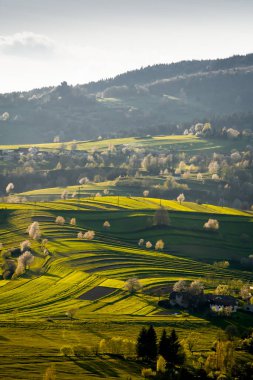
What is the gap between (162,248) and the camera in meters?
150

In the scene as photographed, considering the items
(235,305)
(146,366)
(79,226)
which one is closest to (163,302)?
(235,305)

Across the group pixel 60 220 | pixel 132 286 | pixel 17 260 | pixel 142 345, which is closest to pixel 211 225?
pixel 60 220

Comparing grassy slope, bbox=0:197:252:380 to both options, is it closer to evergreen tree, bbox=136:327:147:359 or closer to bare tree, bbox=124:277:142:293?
bare tree, bbox=124:277:142:293

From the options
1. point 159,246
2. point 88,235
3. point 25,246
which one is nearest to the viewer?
point 25,246

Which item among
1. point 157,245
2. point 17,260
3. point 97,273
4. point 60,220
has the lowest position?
point 157,245

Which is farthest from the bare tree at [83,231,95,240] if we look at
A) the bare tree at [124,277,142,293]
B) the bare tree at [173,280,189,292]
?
the bare tree at [173,280,189,292]

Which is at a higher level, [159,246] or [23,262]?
[23,262]

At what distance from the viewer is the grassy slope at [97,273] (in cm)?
8706

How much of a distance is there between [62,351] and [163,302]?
29737mm

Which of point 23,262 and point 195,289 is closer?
point 195,289

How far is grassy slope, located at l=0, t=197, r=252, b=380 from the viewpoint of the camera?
286ft

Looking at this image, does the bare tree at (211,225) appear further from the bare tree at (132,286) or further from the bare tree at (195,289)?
the bare tree at (195,289)

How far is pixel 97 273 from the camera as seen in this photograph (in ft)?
416

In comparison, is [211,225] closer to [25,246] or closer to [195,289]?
[25,246]
